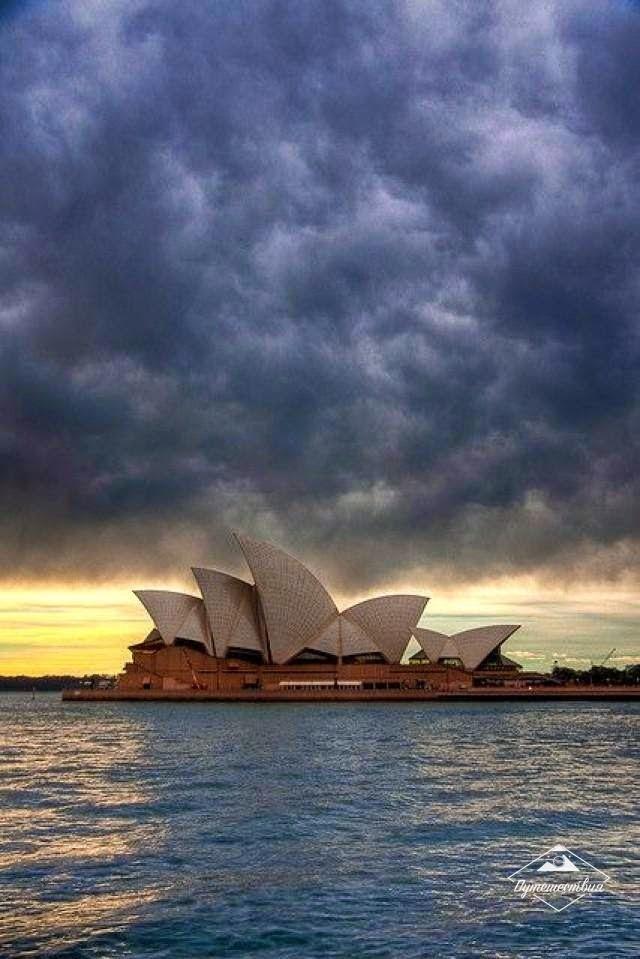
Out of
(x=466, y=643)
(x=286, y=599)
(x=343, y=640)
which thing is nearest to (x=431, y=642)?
(x=466, y=643)

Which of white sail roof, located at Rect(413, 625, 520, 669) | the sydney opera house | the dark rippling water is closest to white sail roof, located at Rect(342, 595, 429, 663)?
the sydney opera house

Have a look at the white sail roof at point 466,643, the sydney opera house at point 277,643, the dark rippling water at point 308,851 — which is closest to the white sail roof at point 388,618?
the sydney opera house at point 277,643

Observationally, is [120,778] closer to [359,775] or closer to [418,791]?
[359,775]

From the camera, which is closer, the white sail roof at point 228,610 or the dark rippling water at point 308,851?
the dark rippling water at point 308,851

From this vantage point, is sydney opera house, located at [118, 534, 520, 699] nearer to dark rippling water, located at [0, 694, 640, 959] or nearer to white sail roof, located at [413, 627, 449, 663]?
white sail roof, located at [413, 627, 449, 663]

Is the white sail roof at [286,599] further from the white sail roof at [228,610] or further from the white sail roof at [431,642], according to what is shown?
the white sail roof at [431,642]

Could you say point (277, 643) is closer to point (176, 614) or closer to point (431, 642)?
point (176, 614)

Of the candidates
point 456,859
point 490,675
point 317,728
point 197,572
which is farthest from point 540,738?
point 490,675
